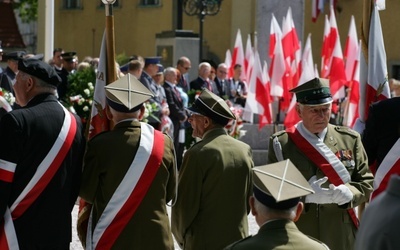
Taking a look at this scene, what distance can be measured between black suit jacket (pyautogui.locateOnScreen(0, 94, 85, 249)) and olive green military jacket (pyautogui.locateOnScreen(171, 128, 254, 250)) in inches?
26.0

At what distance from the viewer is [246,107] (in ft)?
59.2

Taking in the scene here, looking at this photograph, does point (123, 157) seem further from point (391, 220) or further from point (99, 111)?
point (391, 220)

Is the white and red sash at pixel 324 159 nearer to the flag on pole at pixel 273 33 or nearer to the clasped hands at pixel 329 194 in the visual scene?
the clasped hands at pixel 329 194

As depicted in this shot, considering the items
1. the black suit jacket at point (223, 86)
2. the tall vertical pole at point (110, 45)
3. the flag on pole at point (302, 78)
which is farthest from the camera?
the black suit jacket at point (223, 86)

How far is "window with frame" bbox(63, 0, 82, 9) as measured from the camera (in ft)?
147

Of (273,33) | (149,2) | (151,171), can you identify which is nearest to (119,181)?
(151,171)

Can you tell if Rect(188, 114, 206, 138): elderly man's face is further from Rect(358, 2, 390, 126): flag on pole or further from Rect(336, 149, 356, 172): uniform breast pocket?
Rect(358, 2, 390, 126): flag on pole

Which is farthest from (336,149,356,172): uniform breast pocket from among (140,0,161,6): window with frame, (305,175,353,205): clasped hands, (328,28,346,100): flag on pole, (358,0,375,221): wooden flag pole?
(140,0,161,6): window with frame

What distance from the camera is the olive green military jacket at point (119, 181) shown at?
5.87 meters

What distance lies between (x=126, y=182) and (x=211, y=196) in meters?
0.58

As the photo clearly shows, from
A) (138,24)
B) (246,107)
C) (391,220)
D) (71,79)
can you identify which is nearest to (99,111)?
(391,220)

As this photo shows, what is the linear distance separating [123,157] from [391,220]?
3.13 m

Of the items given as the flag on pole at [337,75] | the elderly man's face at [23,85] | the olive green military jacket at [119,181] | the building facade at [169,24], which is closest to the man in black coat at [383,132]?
the olive green military jacket at [119,181]

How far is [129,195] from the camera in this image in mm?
5871
